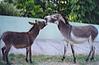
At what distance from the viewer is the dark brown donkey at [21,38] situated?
3.69 meters

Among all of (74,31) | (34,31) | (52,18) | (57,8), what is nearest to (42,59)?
(34,31)

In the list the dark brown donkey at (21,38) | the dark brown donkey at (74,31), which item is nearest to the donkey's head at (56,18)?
the dark brown donkey at (74,31)

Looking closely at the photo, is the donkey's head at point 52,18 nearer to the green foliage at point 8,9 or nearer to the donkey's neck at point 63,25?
the donkey's neck at point 63,25

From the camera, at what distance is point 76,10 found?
480 centimetres

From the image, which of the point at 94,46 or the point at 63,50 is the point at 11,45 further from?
the point at 94,46

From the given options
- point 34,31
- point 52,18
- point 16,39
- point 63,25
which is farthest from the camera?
point 63,25

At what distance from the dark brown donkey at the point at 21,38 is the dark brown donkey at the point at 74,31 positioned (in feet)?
0.69

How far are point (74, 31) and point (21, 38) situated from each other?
87 centimetres

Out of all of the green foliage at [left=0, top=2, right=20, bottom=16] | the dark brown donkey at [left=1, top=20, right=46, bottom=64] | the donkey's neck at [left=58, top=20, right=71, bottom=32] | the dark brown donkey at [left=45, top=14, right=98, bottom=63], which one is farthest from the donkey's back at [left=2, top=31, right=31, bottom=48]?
the donkey's neck at [left=58, top=20, right=71, bottom=32]

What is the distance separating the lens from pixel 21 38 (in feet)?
12.6

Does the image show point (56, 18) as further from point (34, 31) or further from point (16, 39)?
point (16, 39)

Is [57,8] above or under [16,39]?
above

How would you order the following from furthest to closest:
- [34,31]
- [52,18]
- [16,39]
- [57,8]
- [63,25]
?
1. [57,8]
2. [63,25]
3. [52,18]
4. [34,31]
5. [16,39]

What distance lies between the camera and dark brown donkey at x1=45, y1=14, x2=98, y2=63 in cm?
423
